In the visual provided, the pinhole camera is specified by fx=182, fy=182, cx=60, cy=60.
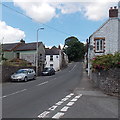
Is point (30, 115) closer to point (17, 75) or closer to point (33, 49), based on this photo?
point (17, 75)

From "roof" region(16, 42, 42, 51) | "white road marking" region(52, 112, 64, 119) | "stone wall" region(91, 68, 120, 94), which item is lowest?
"white road marking" region(52, 112, 64, 119)

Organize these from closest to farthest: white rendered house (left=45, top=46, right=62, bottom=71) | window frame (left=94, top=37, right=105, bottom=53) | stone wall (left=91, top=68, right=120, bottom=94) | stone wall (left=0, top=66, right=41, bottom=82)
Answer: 1. stone wall (left=91, top=68, right=120, bottom=94)
2. stone wall (left=0, top=66, right=41, bottom=82)
3. window frame (left=94, top=37, right=105, bottom=53)
4. white rendered house (left=45, top=46, right=62, bottom=71)

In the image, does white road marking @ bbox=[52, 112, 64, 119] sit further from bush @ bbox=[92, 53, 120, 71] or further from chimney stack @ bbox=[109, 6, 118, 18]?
chimney stack @ bbox=[109, 6, 118, 18]

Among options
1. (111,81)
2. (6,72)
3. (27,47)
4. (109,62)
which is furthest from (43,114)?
(27,47)

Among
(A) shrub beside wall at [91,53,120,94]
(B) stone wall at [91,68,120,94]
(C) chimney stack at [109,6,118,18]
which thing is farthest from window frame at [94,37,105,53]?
(B) stone wall at [91,68,120,94]

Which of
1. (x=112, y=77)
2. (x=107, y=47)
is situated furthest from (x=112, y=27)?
(x=112, y=77)

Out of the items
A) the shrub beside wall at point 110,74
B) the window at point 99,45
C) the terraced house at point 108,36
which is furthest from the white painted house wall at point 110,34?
the shrub beside wall at point 110,74

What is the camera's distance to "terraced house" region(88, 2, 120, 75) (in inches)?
923

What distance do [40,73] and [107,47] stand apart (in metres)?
16.2

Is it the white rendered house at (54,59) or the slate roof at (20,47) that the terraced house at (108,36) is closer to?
the slate roof at (20,47)

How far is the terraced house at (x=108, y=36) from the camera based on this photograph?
23453 mm

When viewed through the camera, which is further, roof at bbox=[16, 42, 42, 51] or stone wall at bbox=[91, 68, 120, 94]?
roof at bbox=[16, 42, 42, 51]

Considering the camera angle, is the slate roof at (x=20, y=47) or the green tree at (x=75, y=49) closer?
the slate roof at (x=20, y=47)

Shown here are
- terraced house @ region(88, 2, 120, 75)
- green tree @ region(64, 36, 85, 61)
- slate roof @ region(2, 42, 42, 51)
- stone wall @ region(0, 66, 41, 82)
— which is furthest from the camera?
green tree @ region(64, 36, 85, 61)
